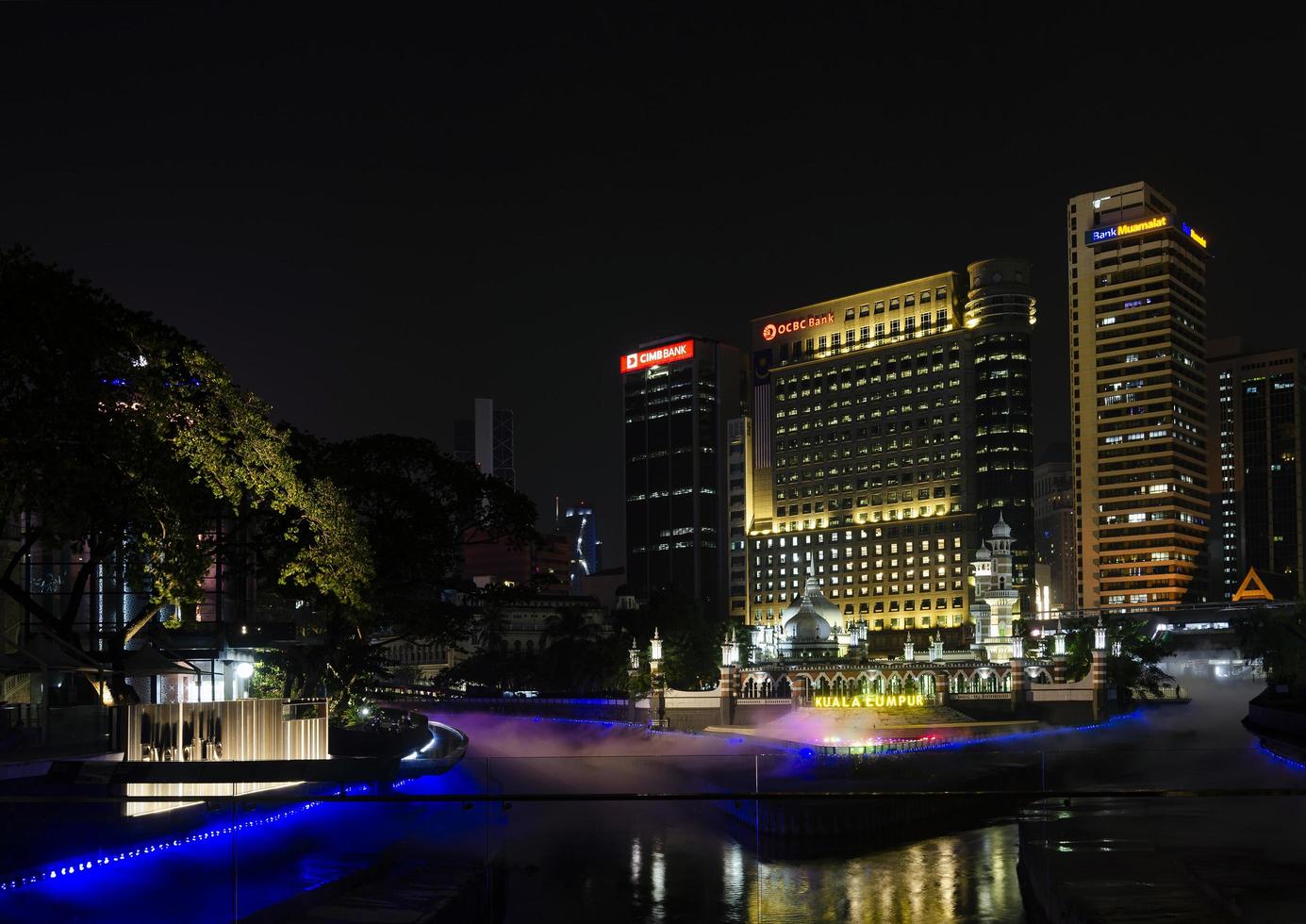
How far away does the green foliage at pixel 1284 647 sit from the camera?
98081mm

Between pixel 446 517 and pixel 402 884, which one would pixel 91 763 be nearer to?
pixel 402 884

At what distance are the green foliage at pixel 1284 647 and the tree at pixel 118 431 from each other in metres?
65.1

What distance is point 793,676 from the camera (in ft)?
387

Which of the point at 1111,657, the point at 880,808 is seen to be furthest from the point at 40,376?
the point at 1111,657

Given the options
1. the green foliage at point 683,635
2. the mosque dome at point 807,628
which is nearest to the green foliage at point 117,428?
the green foliage at point 683,635

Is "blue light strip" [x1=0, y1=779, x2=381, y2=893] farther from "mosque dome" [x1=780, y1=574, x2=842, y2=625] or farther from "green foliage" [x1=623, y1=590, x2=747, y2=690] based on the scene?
"mosque dome" [x1=780, y1=574, x2=842, y2=625]

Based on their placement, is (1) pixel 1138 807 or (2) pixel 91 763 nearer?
(1) pixel 1138 807

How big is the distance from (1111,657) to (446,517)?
300 feet

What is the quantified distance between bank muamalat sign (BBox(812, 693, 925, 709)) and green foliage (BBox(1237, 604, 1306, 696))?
Answer: 26.0m

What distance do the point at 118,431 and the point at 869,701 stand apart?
8418cm

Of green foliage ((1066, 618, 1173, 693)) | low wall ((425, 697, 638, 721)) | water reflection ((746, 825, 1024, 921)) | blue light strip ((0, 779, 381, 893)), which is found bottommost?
low wall ((425, 697, 638, 721))

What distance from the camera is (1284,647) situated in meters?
113

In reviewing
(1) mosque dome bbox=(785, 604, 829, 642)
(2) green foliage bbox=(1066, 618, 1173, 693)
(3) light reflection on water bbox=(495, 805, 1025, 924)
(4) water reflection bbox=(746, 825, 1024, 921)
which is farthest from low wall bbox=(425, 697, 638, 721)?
(3) light reflection on water bbox=(495, 805, 1025, 924)

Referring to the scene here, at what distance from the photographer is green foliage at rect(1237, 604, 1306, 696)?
9808 cm
